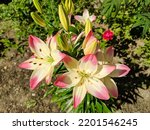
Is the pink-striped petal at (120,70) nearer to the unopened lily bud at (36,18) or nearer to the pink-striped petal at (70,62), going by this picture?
the pink-striped petal at (70,62)

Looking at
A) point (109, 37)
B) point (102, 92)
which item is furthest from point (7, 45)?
point (102, 92)

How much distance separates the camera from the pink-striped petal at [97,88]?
5.75 ft

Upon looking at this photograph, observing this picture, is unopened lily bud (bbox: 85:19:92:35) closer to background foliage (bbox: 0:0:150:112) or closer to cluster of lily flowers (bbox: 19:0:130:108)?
cluster of lily flowers (bbox: 19:0:130:108)

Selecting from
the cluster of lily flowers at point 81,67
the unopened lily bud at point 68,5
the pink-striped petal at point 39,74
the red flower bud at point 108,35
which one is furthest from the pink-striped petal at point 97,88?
the red flower bud at point 108,35

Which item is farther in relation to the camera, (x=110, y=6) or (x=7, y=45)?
(x=7, y=45)

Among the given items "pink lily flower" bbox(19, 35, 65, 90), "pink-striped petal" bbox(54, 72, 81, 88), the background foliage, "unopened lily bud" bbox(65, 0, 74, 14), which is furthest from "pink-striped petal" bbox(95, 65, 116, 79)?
Result: the background foliage

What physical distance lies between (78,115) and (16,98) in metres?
0.79

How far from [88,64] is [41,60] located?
0.29 meters

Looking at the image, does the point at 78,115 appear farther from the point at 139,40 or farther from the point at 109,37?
the point at 139,40

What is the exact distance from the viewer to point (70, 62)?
175 cm

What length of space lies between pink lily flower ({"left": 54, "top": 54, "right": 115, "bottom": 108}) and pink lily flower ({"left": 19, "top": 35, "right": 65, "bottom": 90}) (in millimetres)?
83

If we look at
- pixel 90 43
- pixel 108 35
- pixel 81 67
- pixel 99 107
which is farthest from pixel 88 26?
pixel 108 35

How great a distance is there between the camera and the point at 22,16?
3467 mm

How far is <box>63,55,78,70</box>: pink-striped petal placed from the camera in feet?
5.66
